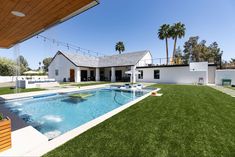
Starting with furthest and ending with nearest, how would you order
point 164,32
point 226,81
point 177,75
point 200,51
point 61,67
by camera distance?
point 200,51, point 164,32, point 61,67, point 177,75, point 226,81

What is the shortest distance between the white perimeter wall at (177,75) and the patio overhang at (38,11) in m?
20.1

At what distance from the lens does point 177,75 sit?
2142cm

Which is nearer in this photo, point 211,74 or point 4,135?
point 4,135

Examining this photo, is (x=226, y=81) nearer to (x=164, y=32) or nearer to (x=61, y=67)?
(x=164, y=32)

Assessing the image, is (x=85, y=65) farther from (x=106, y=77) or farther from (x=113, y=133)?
(x=113, y=133)

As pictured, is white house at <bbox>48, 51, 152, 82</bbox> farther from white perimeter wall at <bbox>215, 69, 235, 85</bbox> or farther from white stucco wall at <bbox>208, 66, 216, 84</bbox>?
white perimeter wall at <bbox>215, 69, 235, 85</bbox>

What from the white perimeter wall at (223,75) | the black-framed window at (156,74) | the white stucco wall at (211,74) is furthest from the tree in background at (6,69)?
the white perimeter wall at (223,75)

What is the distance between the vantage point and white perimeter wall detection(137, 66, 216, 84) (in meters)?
20.0

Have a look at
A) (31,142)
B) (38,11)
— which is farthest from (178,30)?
(31,142)

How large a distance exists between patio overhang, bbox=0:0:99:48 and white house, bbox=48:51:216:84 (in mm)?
15351

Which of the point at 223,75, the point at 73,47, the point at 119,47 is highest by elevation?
the point at 119,47

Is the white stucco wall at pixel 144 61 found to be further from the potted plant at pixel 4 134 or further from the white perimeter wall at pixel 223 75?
the potted plant at pixel 4 134

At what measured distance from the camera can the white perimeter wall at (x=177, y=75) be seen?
20016 millimetres

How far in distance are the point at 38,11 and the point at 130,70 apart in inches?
802
